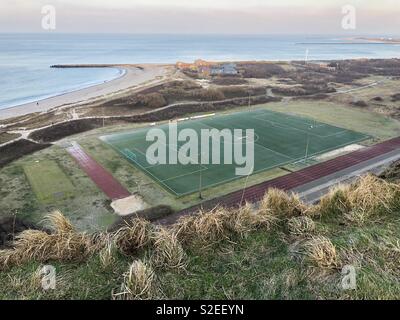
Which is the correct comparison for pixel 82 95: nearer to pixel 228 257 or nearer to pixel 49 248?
pixel 49 248

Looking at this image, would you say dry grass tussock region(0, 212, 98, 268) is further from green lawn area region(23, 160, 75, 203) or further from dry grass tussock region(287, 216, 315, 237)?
green lawn area region(23, 160, 75, 203)

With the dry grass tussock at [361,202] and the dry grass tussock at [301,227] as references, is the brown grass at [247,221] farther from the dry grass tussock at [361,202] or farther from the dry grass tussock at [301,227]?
the dry grass tussock at [361,202]

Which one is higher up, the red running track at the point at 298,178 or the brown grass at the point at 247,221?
the brown grass at the point at 247,221

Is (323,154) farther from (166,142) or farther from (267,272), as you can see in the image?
(267,272)

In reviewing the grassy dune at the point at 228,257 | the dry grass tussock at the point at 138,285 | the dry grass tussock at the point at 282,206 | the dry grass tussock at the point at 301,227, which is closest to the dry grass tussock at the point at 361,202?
the grassy dune at the point at 228,257

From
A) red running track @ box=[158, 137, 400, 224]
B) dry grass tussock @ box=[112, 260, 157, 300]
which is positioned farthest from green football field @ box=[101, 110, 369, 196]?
dry grass tussock @ box=[112, 260, 157, 300]

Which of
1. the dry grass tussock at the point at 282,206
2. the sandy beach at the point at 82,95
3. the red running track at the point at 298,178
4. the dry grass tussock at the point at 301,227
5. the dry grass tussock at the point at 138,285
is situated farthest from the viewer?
the sandy beach at the point at 82,95

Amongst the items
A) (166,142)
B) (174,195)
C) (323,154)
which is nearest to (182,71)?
(166,142)
